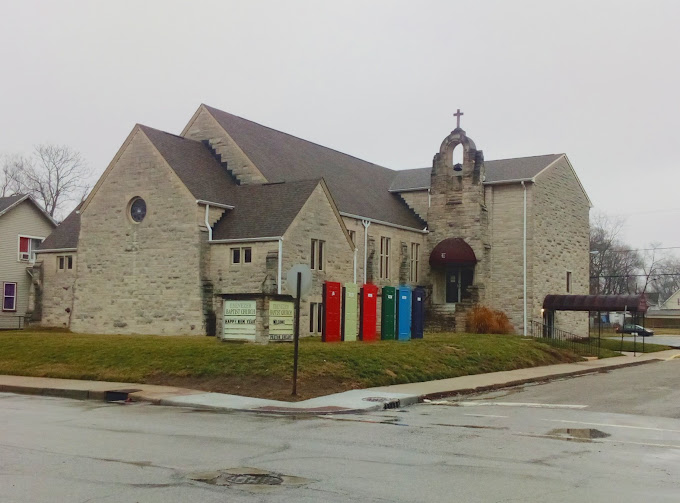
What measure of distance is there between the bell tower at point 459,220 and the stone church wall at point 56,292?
20.8 m

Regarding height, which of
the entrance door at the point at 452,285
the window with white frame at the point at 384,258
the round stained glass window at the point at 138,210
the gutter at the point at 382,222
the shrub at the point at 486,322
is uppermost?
the gutter at the point at 382,222

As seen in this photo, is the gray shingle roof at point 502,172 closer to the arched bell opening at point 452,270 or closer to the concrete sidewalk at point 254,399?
the arched bell opening at point 452,270

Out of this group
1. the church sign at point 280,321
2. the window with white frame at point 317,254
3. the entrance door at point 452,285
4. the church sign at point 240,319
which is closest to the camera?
the church sign at point 280,321

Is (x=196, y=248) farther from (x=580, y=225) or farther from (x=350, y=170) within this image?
(x=580, y=225)

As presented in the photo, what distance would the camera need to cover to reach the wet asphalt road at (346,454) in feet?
26.3

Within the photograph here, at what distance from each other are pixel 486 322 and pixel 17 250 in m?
30.0

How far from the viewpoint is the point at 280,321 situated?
22.2 metres

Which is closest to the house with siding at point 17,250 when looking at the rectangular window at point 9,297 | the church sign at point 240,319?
the rectangular window at point 9,297

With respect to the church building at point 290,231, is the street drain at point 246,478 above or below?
below

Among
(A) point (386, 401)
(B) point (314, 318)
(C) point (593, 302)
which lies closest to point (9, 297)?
(B) point (314, 318)

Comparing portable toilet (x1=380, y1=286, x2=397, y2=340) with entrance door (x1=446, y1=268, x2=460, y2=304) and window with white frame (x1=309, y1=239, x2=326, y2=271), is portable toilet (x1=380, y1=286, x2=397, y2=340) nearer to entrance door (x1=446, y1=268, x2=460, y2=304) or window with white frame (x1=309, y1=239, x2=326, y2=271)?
window with white frame (x1=309, y1=239, x2=326, y2=271)

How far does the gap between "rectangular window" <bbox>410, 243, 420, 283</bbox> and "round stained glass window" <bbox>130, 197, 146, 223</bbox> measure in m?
17.2

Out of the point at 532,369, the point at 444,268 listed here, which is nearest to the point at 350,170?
the point at 444,268

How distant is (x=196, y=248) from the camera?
32562 mm
